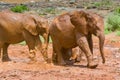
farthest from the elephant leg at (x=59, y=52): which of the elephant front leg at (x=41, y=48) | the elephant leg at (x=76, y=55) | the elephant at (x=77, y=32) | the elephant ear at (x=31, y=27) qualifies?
the elephant ear at (x=31, y=27)

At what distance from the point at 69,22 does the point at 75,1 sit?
23105mm

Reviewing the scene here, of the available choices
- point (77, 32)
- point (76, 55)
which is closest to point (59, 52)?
point (76, 55)

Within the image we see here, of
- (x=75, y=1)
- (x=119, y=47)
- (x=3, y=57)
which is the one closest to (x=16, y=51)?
(x=3, y=57)

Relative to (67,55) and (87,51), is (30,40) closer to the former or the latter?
(67,55)

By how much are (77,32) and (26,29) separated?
112 cm

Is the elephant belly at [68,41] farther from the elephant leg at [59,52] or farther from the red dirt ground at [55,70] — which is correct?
the red dirt ground at [55,70]

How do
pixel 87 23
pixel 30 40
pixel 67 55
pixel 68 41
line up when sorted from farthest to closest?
pixel 67 55, pixel 30 40, pixel 68 41, pixel 87 23

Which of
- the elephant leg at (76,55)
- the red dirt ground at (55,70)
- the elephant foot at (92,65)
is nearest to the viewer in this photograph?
the red dirt ground at (55,70)

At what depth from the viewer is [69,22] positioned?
427 inches

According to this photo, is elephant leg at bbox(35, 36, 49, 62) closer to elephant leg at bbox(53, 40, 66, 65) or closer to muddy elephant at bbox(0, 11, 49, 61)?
muddy elephant at bbox(0, 11, 49, 61)

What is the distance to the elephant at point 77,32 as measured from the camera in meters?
10.5

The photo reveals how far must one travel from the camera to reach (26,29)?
11031 millimetres

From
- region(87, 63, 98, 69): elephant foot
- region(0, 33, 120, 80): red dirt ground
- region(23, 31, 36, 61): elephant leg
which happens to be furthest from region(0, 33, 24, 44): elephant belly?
region(87, 63, 98, 69): elephant foot

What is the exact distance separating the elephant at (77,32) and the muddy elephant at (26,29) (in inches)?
9.4
